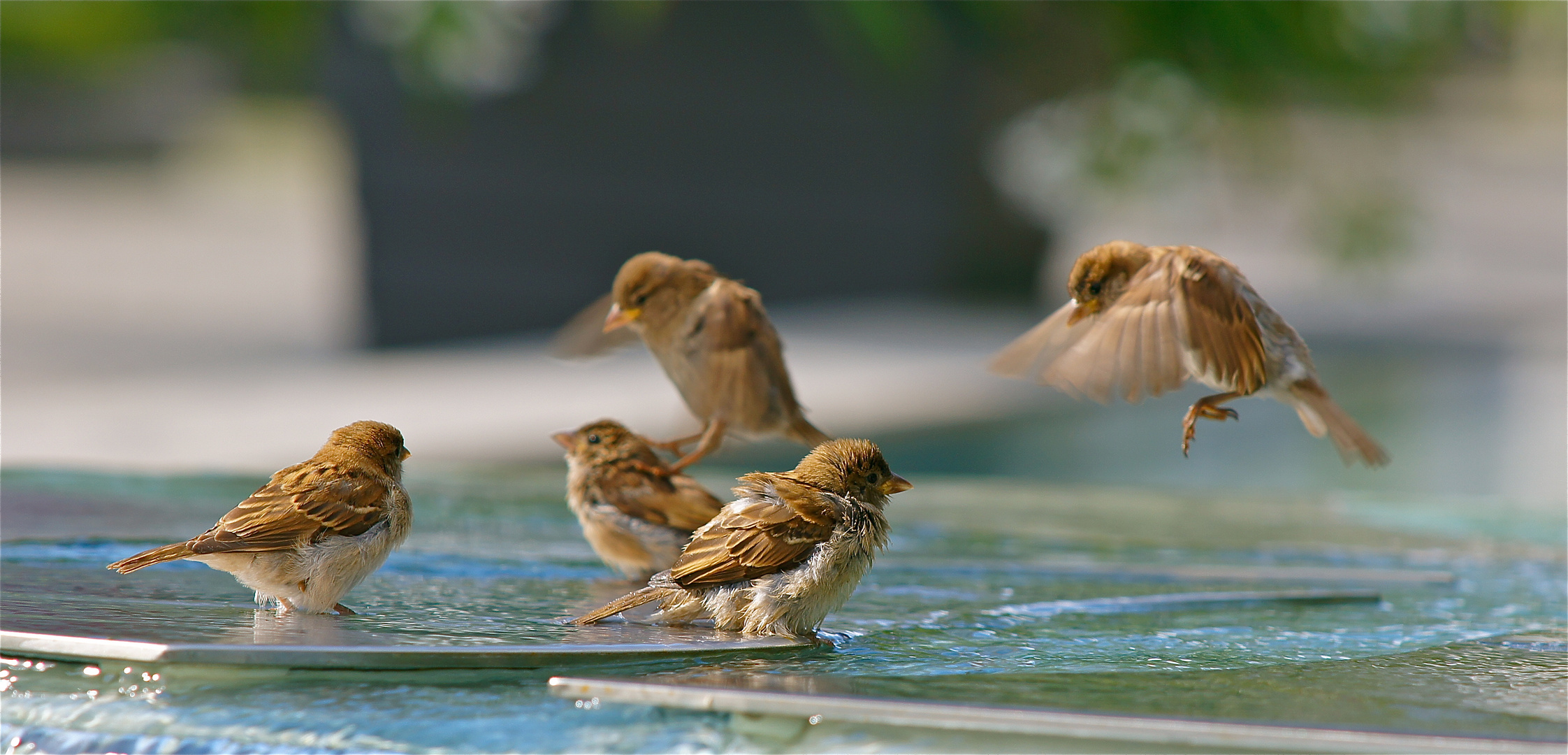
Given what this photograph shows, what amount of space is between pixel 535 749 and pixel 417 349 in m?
10.5

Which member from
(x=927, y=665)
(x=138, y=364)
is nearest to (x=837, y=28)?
(x=138, y=364)

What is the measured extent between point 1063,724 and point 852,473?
0.74 metres

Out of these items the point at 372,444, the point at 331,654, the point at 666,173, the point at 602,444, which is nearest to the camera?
the point at 331,654

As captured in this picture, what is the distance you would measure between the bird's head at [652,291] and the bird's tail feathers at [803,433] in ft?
1.08

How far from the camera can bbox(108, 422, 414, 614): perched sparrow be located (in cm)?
230

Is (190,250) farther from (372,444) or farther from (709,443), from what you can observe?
(372,444)

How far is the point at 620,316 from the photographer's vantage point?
3248mm

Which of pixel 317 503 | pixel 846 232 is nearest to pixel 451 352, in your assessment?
pixel 846 232

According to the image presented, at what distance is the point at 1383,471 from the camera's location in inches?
368

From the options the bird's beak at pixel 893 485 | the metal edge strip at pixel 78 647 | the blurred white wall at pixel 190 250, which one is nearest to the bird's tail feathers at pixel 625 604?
the bird's beak at pixel 893 485

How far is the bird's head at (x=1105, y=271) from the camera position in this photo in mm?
2672

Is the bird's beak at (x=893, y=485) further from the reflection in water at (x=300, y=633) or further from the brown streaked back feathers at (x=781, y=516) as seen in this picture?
the reflection in water at (x=300, y=633)

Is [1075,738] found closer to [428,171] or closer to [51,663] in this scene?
[51,663]

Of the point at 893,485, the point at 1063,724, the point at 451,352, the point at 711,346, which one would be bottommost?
the point at 1063,724
